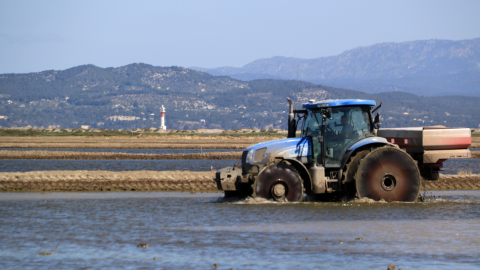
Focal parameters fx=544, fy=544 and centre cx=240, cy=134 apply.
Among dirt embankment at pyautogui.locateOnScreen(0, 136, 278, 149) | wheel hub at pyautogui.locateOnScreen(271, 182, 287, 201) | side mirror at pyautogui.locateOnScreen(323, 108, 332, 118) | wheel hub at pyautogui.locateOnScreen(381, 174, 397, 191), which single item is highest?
side mirror at pyautogui.locateOnScreen(323, 108, 332, 118)

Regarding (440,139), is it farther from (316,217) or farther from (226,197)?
(226,197)

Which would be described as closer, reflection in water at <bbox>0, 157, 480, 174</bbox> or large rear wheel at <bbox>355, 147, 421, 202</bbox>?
large rear wheel at <bbox>355, 147, 421, 202</bbox>

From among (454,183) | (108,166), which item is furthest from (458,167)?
(108,166)

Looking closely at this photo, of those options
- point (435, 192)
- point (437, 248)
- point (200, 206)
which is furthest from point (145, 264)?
point (435, 192)

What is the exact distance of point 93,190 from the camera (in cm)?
1988

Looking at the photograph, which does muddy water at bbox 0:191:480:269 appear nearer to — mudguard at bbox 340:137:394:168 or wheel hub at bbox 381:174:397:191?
wheel hub at bbox 381:174:397:191

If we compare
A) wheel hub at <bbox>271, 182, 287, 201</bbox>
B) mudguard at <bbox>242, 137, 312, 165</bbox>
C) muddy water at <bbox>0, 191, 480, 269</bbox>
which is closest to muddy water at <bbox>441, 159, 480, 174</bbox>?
muddy water at <bbox>0, 191, 480, 269</bbox>

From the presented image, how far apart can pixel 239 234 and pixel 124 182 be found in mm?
10827

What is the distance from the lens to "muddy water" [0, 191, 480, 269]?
9.20 metres

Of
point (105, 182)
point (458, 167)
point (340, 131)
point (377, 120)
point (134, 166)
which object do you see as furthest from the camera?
point (134, 166)

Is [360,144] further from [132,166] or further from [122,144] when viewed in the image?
[122,144]

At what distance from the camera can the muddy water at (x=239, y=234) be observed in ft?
30.2

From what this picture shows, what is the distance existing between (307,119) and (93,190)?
29.2ft

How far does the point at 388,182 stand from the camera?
14945mm
